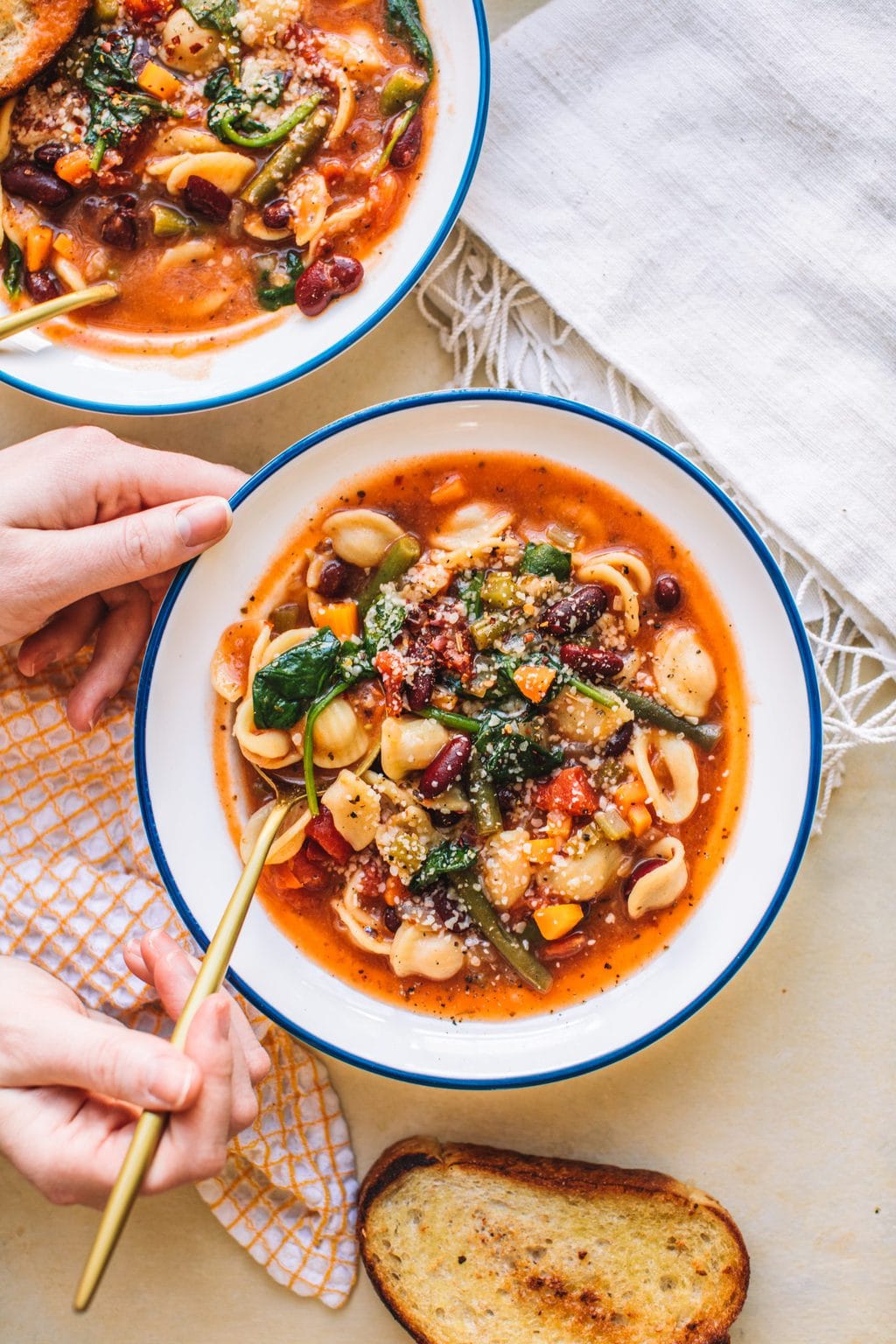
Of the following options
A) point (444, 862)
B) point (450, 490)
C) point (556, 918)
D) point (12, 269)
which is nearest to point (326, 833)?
point (444, 862)

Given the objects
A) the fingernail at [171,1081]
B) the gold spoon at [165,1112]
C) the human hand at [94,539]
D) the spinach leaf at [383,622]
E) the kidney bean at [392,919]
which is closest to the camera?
the gold spoon at [165,1112]

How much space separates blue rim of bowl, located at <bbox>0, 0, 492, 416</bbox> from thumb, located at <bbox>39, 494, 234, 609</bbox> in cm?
39

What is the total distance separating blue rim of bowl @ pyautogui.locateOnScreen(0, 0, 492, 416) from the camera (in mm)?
3736

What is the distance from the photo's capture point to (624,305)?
4.00 metres

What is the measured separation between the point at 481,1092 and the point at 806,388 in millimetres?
2866

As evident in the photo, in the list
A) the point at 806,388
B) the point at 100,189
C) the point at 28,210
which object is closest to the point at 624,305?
the point at 806,388

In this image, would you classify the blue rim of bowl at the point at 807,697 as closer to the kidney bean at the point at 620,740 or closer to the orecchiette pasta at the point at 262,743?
the orecchiette pasta at the point at 262,743

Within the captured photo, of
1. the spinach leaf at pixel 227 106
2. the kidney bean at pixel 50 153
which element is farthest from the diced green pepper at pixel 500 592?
the kidney bean at pixel 50 153

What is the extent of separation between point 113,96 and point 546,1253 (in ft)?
14.5

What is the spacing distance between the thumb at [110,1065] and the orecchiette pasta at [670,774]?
1722 millimetres

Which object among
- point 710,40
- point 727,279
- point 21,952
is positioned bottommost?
point 21,952

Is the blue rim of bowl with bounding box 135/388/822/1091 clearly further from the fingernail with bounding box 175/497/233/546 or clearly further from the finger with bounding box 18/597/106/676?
the finger with bounding box 18/597/106/676

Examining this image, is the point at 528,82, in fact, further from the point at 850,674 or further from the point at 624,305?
the point at 850,674

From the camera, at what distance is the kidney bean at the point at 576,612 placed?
12.0 feet
